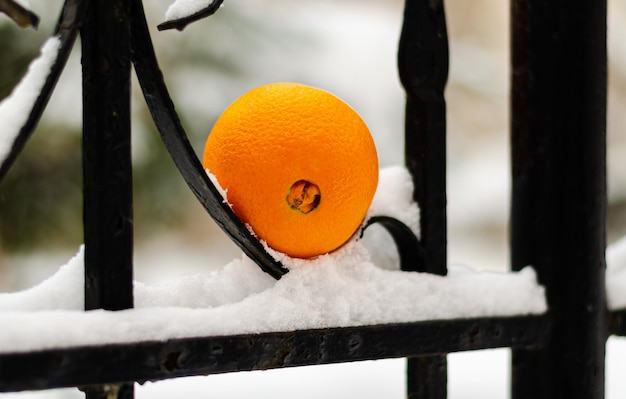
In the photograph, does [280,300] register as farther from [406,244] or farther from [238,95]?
[238,95]

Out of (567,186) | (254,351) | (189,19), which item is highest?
(189,19)

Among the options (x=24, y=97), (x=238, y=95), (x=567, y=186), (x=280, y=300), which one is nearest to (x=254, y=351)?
(x=280, y=300)

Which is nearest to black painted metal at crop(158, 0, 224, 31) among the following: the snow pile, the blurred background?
the snow pile

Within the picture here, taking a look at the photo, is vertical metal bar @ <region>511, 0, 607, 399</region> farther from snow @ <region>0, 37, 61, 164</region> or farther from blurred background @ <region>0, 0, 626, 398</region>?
blurred background @ <region>0, 0, 626, 398</region>

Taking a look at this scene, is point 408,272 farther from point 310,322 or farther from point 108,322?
point 108,322

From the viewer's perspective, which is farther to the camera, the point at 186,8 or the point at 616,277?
the point at 616,277

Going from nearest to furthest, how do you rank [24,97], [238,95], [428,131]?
[24,97] → [428,131] → [238,95]

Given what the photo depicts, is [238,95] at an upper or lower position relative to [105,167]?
upper
